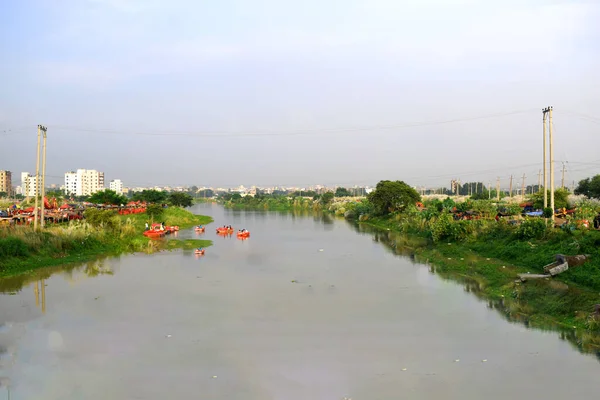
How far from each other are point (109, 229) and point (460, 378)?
2142cm

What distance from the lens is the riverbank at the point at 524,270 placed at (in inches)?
452

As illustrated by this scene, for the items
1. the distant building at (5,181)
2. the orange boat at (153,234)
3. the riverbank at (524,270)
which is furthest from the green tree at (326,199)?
the distant building at (5,181)

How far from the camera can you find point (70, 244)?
66.4 ft

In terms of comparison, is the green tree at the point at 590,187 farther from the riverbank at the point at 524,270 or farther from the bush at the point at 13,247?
the bush at the point at 13,247

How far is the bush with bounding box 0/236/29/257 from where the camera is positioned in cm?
1681

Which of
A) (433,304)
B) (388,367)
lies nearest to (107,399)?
(388,367)

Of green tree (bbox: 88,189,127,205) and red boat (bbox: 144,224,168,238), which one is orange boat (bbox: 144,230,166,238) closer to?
red boat (bbox: 144,224,168,238)

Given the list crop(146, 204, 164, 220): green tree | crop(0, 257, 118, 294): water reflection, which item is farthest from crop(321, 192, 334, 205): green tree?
crop(0, 257, 118, 294): water reflection

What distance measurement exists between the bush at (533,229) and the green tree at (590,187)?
25403mm

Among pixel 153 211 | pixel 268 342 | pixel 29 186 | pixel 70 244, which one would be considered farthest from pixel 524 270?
pixel 29 186

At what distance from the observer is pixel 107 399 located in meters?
7.16

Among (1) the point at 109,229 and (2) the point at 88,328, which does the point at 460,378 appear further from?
(1) the point at 109,229

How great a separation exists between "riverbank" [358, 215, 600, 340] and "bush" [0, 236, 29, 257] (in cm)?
1583

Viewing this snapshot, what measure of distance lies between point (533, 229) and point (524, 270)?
2.79m
